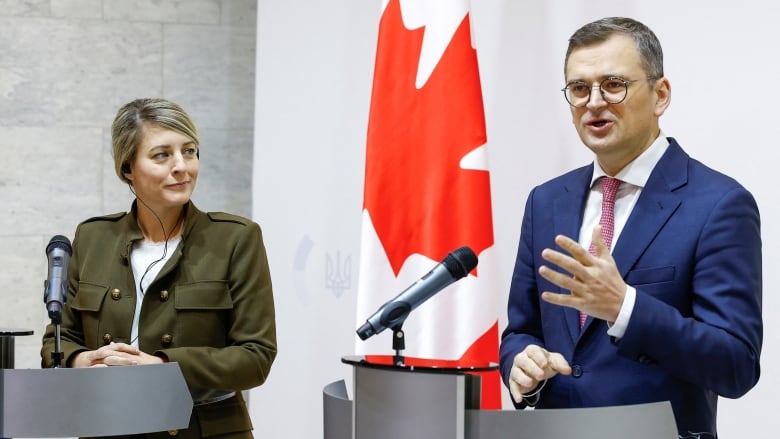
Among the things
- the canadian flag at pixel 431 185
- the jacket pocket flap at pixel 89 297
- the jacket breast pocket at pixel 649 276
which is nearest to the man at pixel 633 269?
the jacket breast pocket at pixel 649 276

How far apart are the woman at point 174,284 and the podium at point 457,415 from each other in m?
0.88

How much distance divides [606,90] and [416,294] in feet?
2.60

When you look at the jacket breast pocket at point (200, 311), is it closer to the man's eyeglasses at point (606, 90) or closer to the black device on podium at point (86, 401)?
the black device on podium at point (86, 401)

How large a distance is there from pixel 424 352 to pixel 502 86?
3.58 feet

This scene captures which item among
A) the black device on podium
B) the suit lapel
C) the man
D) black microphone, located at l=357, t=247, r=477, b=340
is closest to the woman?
the black device on podium

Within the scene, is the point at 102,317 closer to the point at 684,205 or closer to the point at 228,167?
the point at 684,205

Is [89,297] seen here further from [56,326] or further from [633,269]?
[633,269]

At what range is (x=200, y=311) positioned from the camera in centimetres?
256

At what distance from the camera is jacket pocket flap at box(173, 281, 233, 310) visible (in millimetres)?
2553

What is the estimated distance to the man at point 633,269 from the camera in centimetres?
190

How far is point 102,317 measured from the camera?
2582 mm

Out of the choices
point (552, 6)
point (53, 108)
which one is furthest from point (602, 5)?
point (53, 108)

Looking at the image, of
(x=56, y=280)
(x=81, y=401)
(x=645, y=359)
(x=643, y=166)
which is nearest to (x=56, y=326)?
(x=56, y=280)

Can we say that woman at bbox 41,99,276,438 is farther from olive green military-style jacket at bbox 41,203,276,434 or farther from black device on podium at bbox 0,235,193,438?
black device on podium at bbox 0,235,193,438
